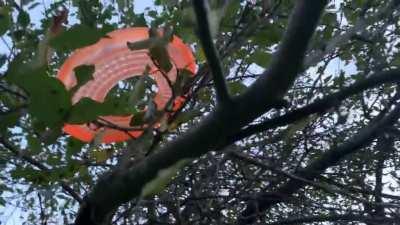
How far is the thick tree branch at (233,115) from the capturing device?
3.10 feet

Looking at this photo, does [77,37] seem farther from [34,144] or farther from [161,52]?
[34,144]

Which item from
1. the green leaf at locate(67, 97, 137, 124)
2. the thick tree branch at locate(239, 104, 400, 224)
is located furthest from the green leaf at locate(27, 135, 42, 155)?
the thick tree branch at locate(239, 104, 400, 224)

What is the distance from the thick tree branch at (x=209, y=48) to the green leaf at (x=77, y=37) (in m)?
0.21

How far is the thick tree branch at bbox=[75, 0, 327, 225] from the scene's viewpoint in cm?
94

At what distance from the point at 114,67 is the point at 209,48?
61 cm

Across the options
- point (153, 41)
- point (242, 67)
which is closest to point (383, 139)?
point (242, 67)

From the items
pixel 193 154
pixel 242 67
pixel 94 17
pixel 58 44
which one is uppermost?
pixel 94 17

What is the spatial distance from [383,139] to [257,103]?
2.47 m

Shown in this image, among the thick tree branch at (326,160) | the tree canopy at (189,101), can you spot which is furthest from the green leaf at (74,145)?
the thick tree branch at (326,160)

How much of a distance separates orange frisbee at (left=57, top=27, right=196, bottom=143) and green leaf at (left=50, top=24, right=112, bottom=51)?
0.23 m

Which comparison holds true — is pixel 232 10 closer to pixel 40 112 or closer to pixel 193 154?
pixel 193 154

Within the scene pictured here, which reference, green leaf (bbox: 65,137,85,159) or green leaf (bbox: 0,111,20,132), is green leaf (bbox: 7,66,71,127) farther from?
green leaf (bbox: 65,137,85,159)

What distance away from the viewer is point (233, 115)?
1.07 metres

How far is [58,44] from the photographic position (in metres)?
1.02
